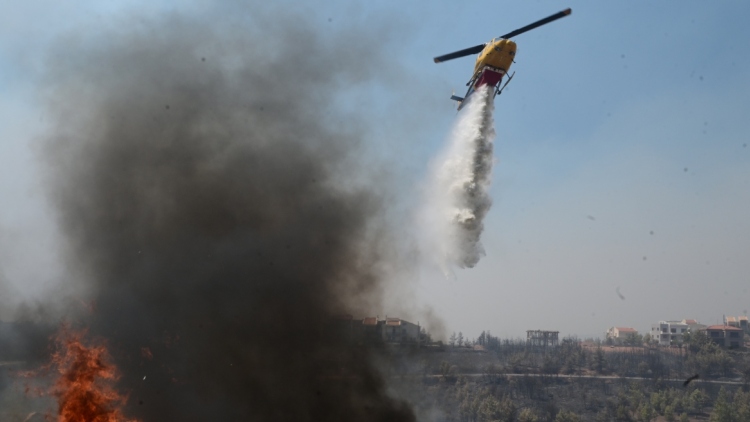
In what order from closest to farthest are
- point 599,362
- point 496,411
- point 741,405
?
point 496,411 → point 741,405 → point 599,362

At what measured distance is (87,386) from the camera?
20547 millimetres

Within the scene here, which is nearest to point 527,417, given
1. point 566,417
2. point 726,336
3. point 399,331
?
point 566,417

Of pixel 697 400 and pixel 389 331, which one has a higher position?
pixel 389 331

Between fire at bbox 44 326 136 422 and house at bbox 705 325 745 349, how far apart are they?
268ft

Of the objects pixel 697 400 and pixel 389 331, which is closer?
pixel 389 331

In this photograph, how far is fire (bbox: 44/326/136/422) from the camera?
1997 cm

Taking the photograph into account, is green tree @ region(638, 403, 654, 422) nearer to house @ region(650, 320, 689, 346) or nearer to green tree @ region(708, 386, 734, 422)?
green tree @ region(708, 386, 734, 422)

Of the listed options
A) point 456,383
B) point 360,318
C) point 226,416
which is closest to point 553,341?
point 456,383

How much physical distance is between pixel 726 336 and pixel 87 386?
8690 centimetres

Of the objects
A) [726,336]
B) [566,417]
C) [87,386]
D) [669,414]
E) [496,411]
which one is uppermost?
[726,336]

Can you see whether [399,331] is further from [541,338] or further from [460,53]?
[541,338]

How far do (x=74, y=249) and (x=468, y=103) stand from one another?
1926 centimetres

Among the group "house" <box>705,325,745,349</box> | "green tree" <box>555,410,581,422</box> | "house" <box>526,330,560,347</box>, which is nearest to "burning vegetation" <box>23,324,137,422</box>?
"green tree" <box>555,410,581,422</box>

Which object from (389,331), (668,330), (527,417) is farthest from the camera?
(668,330)
